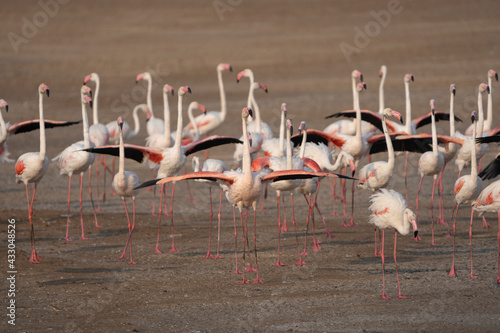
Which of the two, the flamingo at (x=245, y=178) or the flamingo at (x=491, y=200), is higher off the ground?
the flamingo at (x=245, y=178)

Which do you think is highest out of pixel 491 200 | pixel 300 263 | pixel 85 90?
pixel 85 90

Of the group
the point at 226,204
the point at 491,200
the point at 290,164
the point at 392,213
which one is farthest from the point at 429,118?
the point at 392,213

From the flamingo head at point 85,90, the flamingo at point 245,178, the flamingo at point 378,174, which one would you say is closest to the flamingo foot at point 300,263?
the flamingo at point 245,178

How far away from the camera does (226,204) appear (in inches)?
472

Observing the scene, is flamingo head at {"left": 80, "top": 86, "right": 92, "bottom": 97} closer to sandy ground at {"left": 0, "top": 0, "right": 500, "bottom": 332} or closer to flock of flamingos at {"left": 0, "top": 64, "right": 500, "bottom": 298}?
flock of flamingos at {"left": 0, "top": 64, "right": 500, "bottom": 298}

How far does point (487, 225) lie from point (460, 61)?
45.8 ft

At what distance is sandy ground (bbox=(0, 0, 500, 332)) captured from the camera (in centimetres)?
690

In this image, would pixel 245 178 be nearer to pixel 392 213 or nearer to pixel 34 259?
pixel 392 213

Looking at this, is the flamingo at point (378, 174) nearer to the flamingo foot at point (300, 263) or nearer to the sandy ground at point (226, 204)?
the sandy ground at point (226, 204)

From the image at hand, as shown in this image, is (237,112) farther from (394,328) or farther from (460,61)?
(394,328)

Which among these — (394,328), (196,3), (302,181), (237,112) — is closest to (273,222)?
(302,181)

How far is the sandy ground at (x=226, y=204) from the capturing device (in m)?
6.90

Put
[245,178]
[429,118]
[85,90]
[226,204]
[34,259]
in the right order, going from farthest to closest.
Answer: [429,118]
[226,204]
[85,90]
[34,259]
[245,178]

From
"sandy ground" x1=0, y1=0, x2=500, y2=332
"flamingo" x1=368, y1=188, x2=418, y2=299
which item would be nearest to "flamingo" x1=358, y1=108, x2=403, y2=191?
"sandy ground" x1=0, y1=0, x2=500, y2=332
